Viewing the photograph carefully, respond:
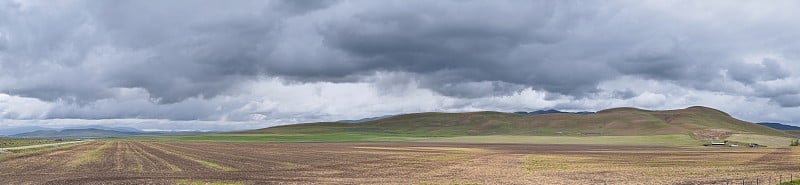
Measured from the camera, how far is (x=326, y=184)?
47.8 m

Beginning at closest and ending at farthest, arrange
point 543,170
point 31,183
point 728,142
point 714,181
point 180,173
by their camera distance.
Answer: point 31,183 < point 714,181 < point 180,173 < point 543,170 < point 728,142

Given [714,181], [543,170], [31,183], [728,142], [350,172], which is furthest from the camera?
[728,142]

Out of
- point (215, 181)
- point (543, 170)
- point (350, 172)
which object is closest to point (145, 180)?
point (215, 181)

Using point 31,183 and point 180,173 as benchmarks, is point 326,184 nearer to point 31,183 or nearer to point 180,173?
point 180,173

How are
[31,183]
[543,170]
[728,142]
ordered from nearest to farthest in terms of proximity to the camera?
[31,183] < [543,170] < [728,142]

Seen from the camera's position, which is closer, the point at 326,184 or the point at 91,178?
the point at 326,184

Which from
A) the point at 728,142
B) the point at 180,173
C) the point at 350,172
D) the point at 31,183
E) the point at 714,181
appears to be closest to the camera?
the point at 31,183

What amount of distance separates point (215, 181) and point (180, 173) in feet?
30.6

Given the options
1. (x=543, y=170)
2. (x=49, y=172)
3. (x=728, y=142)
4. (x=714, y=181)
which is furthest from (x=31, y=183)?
Answer: (x=728, y=142)

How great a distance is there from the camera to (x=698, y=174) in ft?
194

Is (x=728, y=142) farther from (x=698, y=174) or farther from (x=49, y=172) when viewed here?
(x=49, y=172)

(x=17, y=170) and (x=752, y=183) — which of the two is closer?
(x=752, y=183)

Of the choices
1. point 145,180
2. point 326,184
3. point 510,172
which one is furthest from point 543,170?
point 145,180

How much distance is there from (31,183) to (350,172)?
87.1 ft
